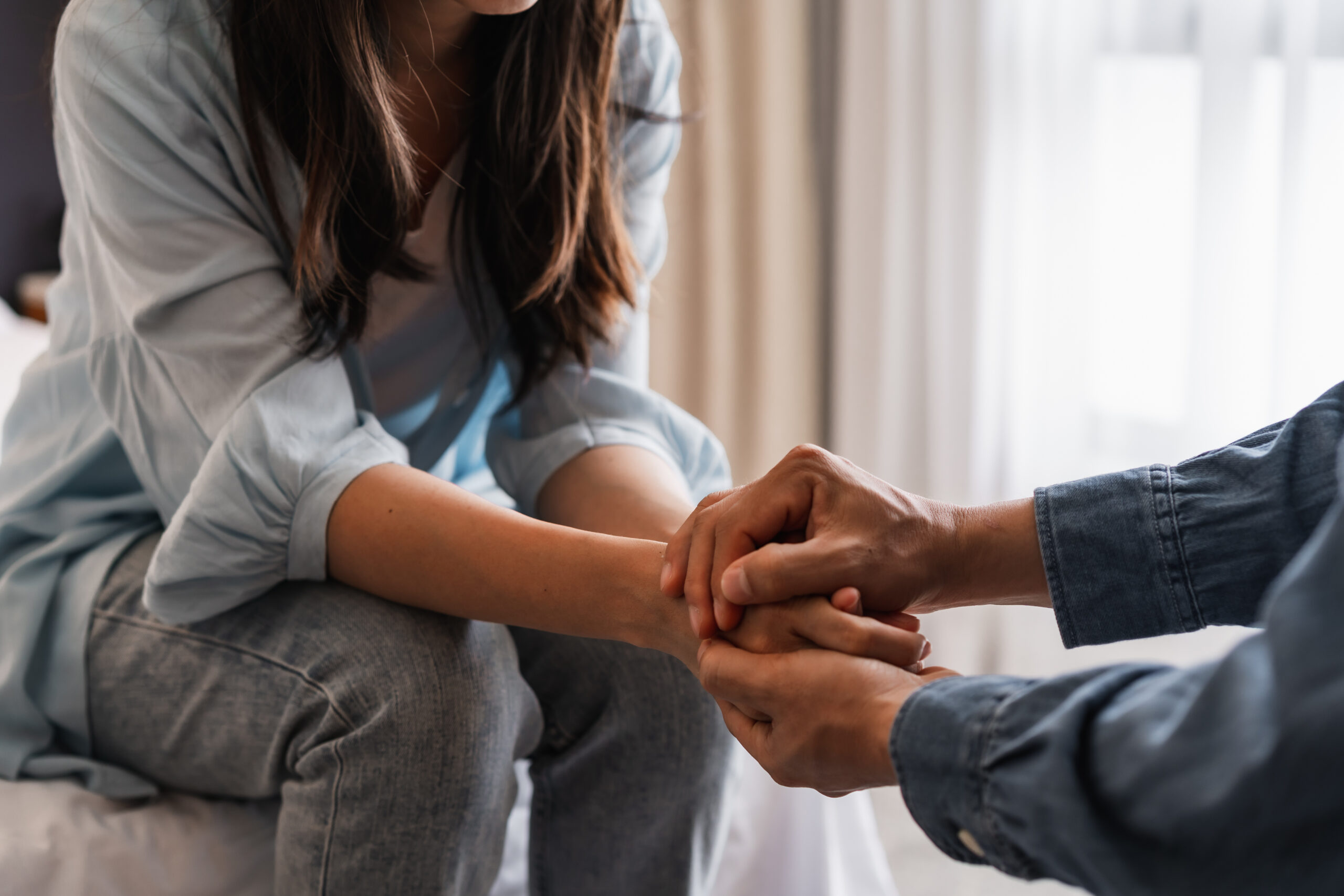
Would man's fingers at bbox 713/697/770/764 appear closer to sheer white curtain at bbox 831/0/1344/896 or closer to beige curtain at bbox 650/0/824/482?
sheer white curtain at bbox 831/0/1344/896

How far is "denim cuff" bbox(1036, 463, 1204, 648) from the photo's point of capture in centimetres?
76

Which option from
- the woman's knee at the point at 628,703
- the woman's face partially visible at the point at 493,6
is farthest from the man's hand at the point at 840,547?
the woman's face partially visible at the point at 493,6

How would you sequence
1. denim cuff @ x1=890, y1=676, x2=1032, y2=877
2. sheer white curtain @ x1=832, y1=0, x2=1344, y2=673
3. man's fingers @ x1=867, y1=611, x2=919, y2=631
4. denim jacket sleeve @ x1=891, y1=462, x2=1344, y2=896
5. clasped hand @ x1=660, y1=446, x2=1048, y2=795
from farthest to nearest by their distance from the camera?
sheer white curtain @ x1=832, y1=0, x2=1344, y2=673, man's fingers @ x1=867, y1=611, x2=919, y2=631, clasped hand @ x1=660, y1=446, x2=1048, y2=795, denim cuff @ x1=890, y1=676, x2=1032, y2=877, denim jacket sleeve @ x1=891, y1=462, x2=1344, y2=896

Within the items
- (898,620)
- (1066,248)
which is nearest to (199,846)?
(898,620)

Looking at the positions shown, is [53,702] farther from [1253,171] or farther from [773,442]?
[1253,171]

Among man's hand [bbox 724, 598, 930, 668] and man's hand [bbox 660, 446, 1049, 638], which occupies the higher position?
man's hand [bbox 660, 446, 1049, 638]

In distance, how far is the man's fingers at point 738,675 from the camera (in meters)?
0.73

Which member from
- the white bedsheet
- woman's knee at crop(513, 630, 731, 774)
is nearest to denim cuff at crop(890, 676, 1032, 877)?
woman's knee at crop(513, 630, 731, 774)

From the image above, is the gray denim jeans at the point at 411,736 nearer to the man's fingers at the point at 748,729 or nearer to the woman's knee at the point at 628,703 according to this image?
the woman's knee at the point at 628,703

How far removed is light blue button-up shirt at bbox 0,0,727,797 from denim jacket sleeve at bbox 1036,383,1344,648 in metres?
0.54

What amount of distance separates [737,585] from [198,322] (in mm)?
462

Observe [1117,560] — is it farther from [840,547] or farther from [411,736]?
[411,736]

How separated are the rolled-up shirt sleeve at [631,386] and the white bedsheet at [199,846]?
11.9 inches

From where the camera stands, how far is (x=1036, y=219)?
1.68 metres
